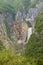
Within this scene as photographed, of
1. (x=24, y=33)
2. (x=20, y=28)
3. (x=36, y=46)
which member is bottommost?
(x=36, y=46)

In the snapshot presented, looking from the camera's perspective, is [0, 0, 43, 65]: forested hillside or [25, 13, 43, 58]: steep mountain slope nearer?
[25, 13, 43, 58]: steep mountain slope

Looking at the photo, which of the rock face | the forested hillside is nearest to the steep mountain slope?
the forested hillside

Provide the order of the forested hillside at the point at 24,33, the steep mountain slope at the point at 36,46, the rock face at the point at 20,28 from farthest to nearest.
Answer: the rock face at the point at 20,28
the forested hillside at the point at 24,33
the steep mountain slope at the point at 36,46

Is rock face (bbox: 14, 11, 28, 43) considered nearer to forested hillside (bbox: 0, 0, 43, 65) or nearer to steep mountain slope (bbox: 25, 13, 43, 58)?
forested hillside (bbox: 0, 0, 43, 65)

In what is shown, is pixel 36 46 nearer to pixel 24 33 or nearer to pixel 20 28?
pixel 24 33

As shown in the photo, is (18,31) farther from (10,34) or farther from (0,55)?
(0,55)

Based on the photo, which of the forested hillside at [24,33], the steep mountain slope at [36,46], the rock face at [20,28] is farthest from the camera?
the rock face at [20,28]

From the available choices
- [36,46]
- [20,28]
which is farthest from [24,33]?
[36,46]

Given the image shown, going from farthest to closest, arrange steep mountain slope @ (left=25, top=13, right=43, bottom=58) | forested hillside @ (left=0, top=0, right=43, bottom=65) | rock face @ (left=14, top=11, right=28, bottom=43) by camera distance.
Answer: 1. rock face @ (left=14, top=11, right=28, bottom=43)
2. forested hillside @ (left=0, top=0, right=43, bottom=65)
3. steep mountain slope @ (left=25, top=13, right=43, bottom=58)

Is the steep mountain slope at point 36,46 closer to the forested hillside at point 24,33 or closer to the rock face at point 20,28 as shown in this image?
the forested hillside at point 24,33

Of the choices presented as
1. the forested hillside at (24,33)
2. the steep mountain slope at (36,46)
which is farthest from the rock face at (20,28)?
the steep mountain slope at (36,46)

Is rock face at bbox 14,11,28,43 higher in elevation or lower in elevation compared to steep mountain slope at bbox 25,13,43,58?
higher
